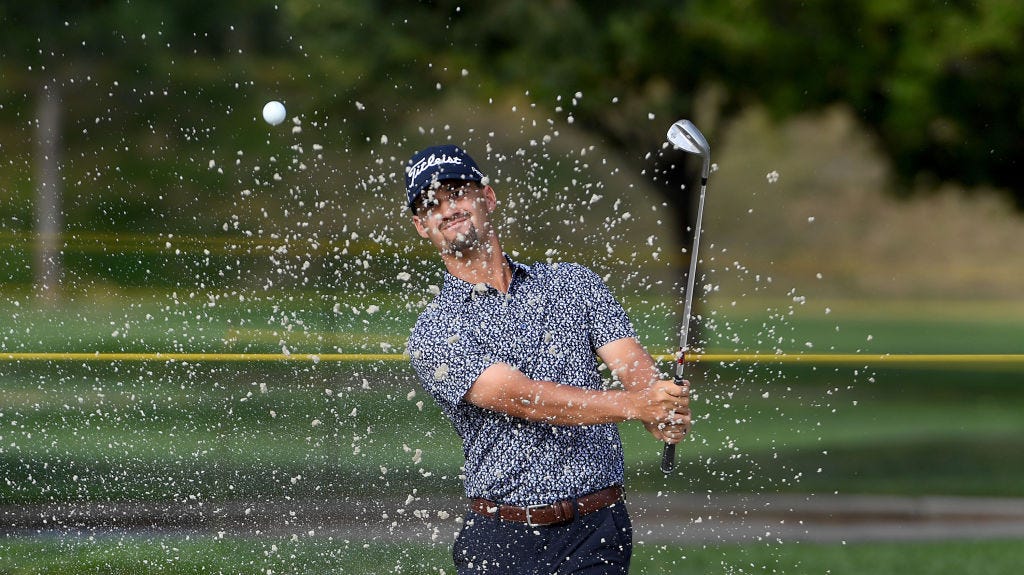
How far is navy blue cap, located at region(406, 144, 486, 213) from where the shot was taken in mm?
3896

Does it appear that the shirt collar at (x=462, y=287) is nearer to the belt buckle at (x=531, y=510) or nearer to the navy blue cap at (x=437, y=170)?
the navy blue cap at (x=437, y=170)

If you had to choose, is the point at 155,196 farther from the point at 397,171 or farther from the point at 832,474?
the point at 832,474

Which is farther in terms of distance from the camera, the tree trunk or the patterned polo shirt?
the tree trunk

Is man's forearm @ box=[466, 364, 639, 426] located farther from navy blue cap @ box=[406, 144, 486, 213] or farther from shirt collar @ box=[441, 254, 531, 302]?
navy blue cap @ box=[406, 144, 486, 213]

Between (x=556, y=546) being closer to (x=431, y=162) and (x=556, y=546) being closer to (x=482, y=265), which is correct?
(x=482, y=265)

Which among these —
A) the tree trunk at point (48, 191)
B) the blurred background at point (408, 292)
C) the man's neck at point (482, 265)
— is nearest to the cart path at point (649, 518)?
the blurred background at point (408, 292)

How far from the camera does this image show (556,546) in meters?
3.87

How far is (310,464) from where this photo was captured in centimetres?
1123

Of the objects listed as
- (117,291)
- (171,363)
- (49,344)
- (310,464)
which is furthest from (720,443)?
(117,291)

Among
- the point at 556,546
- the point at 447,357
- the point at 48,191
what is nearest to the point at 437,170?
the point at 447,357

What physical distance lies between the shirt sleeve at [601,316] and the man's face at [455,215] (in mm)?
291

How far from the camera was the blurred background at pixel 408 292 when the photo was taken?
8883mm

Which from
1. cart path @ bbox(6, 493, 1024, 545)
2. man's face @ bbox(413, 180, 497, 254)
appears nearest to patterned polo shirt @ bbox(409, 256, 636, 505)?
man's face @ bbox(413, 180, 497, 254)

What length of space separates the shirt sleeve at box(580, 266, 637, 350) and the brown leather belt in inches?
14.6
